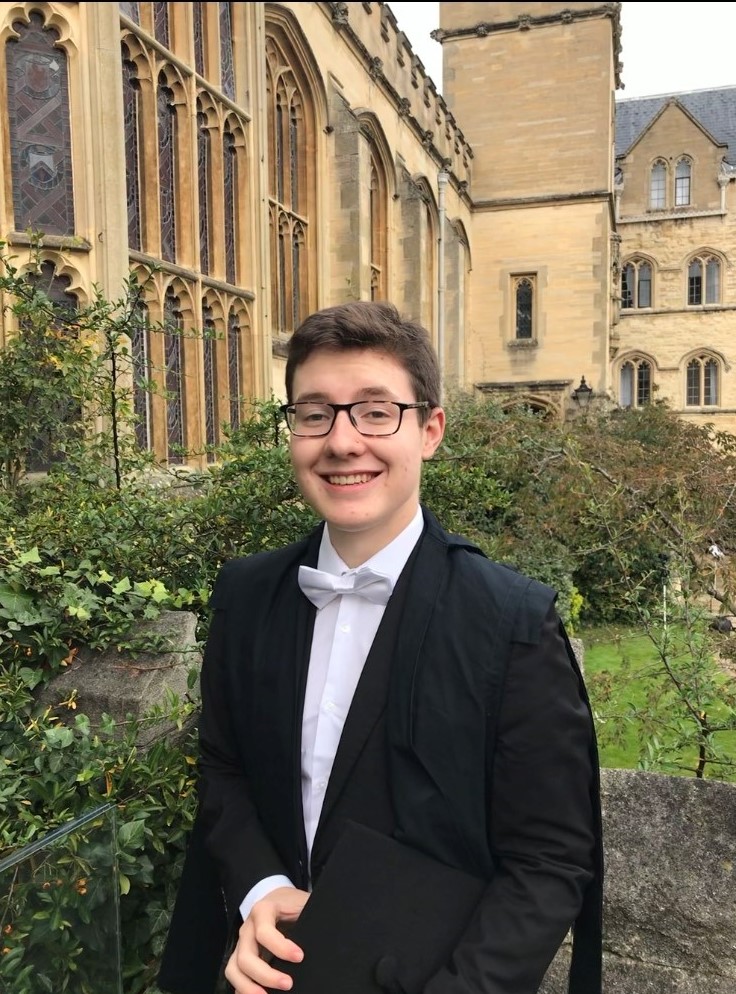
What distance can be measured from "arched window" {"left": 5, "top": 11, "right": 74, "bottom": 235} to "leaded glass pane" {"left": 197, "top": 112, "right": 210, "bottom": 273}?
2290mm

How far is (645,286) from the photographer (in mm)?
30484

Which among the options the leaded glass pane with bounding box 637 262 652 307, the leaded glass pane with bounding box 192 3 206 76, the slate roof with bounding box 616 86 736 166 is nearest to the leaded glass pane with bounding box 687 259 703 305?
the leaded glass pane with bounding box 637 262 652 307

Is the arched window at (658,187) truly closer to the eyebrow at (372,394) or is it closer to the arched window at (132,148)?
the arched window at (132,148)

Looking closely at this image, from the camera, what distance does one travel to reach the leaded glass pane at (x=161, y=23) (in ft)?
24.3

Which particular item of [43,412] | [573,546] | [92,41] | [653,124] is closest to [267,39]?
[92,41]

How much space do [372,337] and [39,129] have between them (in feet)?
19.4

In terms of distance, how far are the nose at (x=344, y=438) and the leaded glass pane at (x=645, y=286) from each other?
32.1 m

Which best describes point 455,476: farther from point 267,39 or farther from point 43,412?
point 267,39

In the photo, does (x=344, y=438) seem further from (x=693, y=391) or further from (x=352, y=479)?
(x=693, y=391)

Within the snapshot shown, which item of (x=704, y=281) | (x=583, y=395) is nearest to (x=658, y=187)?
(x=704, y=281)

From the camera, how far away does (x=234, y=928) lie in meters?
1.33

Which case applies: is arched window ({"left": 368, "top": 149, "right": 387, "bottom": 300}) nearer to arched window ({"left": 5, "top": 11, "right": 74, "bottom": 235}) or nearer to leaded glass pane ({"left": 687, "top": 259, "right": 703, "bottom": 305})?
arched window ({"left": 5, "top": 11, "right": 74, "bottom": 235})

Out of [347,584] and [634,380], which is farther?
[634,380]

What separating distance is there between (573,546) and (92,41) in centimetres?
562
